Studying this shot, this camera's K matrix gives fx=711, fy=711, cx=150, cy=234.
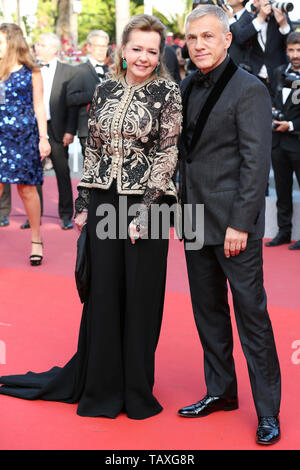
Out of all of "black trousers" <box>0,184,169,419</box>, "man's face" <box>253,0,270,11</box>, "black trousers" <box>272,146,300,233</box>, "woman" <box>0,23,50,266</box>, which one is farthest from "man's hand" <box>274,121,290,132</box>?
"black trousers" <box>0,184,169,419</box>

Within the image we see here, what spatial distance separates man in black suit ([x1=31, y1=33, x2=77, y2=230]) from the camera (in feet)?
23.3

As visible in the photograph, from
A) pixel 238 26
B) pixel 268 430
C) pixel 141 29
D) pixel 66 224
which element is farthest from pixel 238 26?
pixel 268 430

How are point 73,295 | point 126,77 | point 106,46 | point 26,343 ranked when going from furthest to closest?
point 106,46, point 73,295, point 26,343, point 126,77

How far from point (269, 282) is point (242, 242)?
8.76 ft

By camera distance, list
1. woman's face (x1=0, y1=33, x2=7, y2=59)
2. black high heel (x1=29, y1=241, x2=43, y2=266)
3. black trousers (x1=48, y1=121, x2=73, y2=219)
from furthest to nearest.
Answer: black trousers (x1=48, y1=121, x2=73, y2=219)
black high heel (x1=29, y1=241, x2=43, y2=266)
woman's face (x1=0, y1=33, x2=7, y2=59)

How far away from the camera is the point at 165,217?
3107mm

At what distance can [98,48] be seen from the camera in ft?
24.5

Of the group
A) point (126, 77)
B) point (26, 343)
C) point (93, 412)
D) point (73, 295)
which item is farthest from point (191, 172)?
point (73, 295)

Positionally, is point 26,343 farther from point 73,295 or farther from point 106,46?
point 106,46

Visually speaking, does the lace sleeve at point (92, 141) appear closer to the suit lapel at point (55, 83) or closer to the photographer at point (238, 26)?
the photographer at point (238, 26)

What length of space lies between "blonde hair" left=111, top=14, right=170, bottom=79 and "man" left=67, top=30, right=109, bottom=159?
3.89 metres

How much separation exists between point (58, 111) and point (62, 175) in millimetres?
656

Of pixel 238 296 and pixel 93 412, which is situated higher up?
pixel 238 296

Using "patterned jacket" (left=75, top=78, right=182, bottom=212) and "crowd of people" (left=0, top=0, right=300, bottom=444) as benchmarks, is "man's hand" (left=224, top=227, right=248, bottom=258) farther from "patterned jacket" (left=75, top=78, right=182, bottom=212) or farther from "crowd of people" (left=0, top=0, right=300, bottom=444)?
"patterned jacket" (left=75, top=78, right=182, bottom=212)
